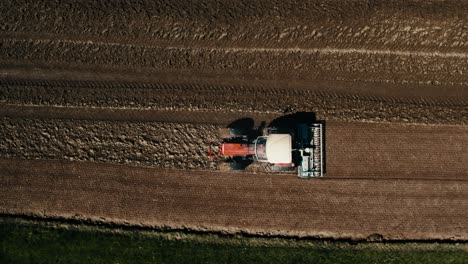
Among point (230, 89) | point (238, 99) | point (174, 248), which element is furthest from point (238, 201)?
point (230, 89)

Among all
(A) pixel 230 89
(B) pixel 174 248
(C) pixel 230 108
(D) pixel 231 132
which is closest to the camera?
(D) pixel 231 132

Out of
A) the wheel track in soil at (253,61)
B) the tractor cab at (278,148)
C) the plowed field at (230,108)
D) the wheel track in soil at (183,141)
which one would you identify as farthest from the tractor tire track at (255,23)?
the tractor cab at (278,148)

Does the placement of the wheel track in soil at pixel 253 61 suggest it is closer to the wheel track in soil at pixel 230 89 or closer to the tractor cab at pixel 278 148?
the wheel track in soil at pixel 230 89

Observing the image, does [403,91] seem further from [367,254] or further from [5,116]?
[5,116]

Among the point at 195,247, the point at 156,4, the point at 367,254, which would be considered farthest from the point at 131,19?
the point at 367,254

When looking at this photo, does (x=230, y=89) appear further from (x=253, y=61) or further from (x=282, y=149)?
(x=282, y=149)
